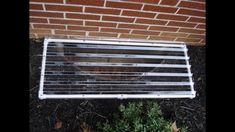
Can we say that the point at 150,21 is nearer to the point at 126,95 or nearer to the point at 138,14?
the point at 138,14

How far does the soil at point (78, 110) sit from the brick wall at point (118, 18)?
0.36 m

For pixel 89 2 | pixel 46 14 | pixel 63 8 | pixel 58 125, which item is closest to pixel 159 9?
pixel 89 2

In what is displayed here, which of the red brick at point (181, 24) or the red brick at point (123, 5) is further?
the red brick at point (181, 24)

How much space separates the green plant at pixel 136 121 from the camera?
218cm

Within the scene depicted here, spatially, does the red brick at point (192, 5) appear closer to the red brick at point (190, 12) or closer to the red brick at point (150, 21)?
the red brick at point (190, 12)

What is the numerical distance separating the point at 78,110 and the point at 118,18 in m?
0.83

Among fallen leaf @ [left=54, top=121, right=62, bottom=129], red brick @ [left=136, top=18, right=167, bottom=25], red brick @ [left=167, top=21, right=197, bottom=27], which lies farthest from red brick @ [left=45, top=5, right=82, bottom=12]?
fallen leaf @ [left=54, top=121, right=62, bottom=129]

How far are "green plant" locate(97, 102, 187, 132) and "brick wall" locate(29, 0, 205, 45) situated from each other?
2.09 ft

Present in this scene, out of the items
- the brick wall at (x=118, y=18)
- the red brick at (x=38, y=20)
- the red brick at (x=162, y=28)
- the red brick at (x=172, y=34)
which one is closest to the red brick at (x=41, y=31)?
the brick wall at (x=118, y=18)

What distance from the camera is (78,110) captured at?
246cm

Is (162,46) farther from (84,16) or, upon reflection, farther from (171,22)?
(84,16)
